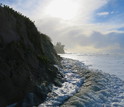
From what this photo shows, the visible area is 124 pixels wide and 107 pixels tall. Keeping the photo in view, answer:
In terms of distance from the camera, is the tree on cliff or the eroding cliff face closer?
the eroding cliff face

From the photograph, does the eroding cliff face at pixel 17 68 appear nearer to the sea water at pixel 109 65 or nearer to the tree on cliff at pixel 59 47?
the sea water at pixel 109 65

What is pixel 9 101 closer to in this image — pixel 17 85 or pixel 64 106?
pixel 17 85

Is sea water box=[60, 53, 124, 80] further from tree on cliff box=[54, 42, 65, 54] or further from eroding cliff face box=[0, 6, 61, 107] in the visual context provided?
tree on cliff box=[54, 42, 65, 54]

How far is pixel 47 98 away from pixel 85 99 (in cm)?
223

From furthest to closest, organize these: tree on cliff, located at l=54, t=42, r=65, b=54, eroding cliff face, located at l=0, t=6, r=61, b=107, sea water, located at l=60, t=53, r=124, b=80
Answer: tree on cliff, located at l=54, t=42, r=65, b=54 → sea water, located at l=60, t=53, r=124, b=80 → eroding cliff face, located at l=0, t=6, r=61, b=107

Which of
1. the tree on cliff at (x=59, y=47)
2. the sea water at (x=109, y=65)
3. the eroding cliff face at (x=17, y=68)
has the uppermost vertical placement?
the tree on cliff at (x=59, y=47)

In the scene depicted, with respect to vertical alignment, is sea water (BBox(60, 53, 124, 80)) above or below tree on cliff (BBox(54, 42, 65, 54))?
below

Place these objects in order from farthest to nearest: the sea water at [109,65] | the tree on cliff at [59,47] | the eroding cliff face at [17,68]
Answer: the tree on cliff at [59,47]
the sea water at [109,65]
the eroding cliff face at [17,68]

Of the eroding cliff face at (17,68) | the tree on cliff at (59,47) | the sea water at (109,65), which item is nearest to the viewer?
the eroding cliff face at (17,68)

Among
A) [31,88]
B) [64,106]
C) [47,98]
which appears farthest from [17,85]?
[64,106]

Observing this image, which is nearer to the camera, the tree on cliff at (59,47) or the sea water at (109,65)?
the sea water at (109,65)

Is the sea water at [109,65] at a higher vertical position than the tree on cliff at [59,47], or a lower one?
lower

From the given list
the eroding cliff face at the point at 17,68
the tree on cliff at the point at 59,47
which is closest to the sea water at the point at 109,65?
the eroding cliff face at the point at 17,68

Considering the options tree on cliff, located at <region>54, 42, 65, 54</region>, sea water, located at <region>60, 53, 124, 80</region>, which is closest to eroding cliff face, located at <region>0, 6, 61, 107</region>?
sea water, located at <region>60, 53, 124, 80</region>
